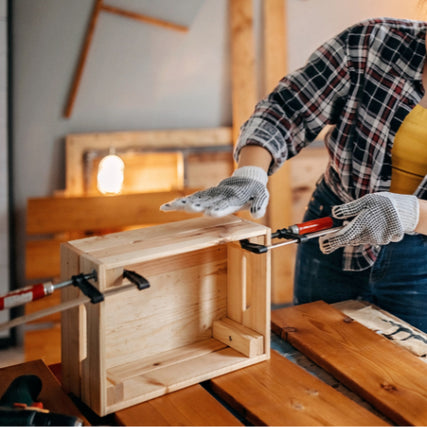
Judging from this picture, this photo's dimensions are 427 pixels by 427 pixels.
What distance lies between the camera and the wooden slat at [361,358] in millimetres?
1156

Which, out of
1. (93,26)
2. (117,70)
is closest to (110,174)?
(117,70)

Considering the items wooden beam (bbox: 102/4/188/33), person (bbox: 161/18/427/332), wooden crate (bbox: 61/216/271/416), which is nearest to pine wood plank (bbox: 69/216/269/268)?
wooden crate (bbox: 61/216/271/416)

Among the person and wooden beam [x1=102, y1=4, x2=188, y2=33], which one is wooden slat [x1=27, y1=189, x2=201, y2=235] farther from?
the person

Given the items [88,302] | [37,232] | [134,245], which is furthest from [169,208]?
[37,232]

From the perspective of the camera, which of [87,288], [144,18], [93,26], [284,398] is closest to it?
[87,288]

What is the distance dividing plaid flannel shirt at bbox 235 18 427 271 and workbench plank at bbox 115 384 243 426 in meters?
0.63

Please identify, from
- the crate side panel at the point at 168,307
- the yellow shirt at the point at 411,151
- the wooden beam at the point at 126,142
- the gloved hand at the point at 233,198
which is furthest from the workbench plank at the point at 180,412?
the wooden beam at the point at 126,142

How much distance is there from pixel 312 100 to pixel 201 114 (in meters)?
1.71

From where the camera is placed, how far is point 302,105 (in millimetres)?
1606

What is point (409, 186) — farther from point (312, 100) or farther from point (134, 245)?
point (134, 245)

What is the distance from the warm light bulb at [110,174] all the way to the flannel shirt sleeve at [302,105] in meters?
1.39

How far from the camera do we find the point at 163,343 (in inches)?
51.5

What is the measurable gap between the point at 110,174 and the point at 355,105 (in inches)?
63.5

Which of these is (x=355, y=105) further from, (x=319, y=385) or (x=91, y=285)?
(x=91, y=285)
